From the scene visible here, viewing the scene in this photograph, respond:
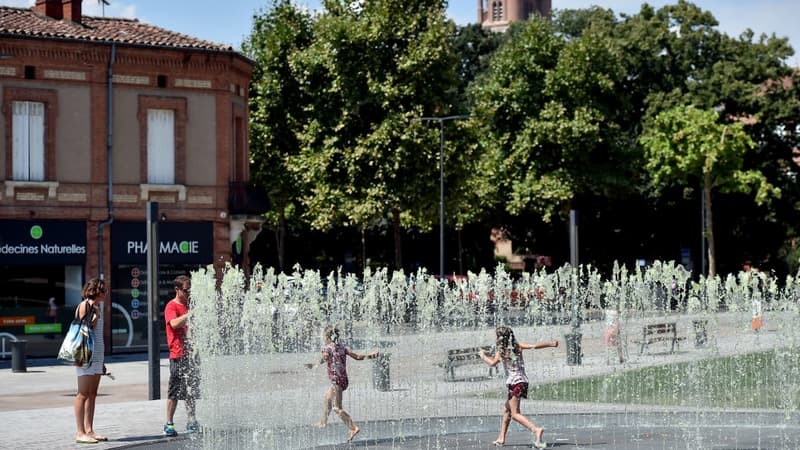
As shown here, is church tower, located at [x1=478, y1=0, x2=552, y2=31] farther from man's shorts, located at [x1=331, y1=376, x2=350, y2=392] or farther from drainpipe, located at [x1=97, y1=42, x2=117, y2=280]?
man's shorts, located at [x1=331, y1=376, x2=350, y2=392]

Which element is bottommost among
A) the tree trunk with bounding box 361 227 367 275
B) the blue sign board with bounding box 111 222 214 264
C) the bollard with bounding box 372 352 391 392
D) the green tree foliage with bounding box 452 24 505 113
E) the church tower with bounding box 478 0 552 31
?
the bollard with bounding box 372 352 391 392

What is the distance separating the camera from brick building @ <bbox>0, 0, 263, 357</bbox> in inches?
1254

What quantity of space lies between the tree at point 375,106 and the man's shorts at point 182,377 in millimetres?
30460

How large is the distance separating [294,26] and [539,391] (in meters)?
31.9

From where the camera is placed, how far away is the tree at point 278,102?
1933 inches

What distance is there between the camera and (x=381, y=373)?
21.0 metres

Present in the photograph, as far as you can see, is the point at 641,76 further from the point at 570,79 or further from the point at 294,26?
the point at 294,26

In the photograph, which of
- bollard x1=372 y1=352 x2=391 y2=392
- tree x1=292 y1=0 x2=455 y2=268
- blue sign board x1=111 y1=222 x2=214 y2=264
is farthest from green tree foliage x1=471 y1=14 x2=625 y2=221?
bollard x1=372 y1=352 x2=391 y2=392

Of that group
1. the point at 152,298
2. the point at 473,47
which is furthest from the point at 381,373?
the point at 473,47

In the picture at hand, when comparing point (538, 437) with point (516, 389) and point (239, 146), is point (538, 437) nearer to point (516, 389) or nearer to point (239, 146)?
point (516, 389)

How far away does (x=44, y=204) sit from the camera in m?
32.2

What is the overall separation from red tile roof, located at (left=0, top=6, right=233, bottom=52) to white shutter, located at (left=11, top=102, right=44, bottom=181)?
196cm

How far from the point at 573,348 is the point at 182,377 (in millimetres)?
11970

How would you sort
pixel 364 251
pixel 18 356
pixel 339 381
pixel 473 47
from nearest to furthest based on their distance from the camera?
pixel 339 381
pixel 18 356
pixel 364 251
pixel 473 47
